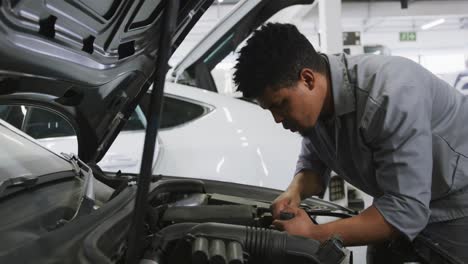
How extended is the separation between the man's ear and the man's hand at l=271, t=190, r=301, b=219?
41 cm

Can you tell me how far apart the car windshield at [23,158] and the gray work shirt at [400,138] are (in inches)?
33.7

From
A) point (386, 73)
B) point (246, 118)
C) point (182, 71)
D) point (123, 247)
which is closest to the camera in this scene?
point (123, 247)

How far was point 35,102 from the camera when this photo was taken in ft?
4.65

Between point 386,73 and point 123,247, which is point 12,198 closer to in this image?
point 123,247

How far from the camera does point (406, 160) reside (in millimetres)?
1280

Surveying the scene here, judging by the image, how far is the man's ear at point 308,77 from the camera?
1.39 metres

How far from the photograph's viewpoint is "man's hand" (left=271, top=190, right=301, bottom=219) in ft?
5.18

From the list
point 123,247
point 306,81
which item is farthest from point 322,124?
point 123,247

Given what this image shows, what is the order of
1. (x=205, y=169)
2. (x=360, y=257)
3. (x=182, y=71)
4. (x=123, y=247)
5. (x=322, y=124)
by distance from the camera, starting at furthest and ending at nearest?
(x=182, y=71), (x=205, y=169), (x=360, y=257), (x=322, y=124), (x=123, y=247)

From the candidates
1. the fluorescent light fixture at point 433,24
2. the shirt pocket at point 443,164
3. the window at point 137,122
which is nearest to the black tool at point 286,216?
the shirt pocket at point 443,164

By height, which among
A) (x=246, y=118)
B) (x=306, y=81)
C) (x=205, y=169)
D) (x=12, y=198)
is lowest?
(x=205, y=169)

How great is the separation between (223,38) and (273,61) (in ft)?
6.16

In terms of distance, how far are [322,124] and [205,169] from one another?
1.23 meters

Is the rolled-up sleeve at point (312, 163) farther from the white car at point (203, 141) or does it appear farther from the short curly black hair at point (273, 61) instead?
the white car at point (203, 141)
